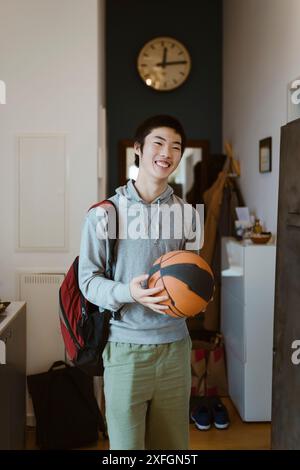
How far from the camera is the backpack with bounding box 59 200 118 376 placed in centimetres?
148

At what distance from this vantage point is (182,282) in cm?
136

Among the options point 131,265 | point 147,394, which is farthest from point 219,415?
point 131,265

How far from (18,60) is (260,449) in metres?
2.61

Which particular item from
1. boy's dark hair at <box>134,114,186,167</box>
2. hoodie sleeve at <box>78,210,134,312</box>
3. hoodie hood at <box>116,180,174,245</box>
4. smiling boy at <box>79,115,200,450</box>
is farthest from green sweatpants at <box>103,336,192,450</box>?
Result: boy's dark hair at <box>134,114,186,167</box>

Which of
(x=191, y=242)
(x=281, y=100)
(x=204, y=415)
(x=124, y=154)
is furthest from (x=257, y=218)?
(x=191, y=242)

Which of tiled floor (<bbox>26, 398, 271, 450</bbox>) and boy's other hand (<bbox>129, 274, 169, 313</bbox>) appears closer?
boy's other hand (<bbox>129, 274, 169, 313</bbox>)

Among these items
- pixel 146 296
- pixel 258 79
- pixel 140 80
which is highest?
pixel 140 80

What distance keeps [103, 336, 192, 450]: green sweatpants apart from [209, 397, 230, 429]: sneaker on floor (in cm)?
170

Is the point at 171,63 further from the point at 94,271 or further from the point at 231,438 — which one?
the point at 94,271

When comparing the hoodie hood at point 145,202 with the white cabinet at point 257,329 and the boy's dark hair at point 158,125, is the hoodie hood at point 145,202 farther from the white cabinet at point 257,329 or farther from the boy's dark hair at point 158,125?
the white cabinet at point 257,329

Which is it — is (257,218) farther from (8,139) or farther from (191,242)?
(191,242)

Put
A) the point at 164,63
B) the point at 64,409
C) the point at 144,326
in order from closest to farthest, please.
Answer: the point at 144,326, the point at 64,409, the point at 164,63

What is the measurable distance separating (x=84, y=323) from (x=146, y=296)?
0.31m

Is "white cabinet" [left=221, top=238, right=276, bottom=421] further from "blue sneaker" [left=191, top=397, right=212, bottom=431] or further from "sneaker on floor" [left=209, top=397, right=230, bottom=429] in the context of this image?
"blue sneaker" [left=191, top=397, right=212, bottom=431]
